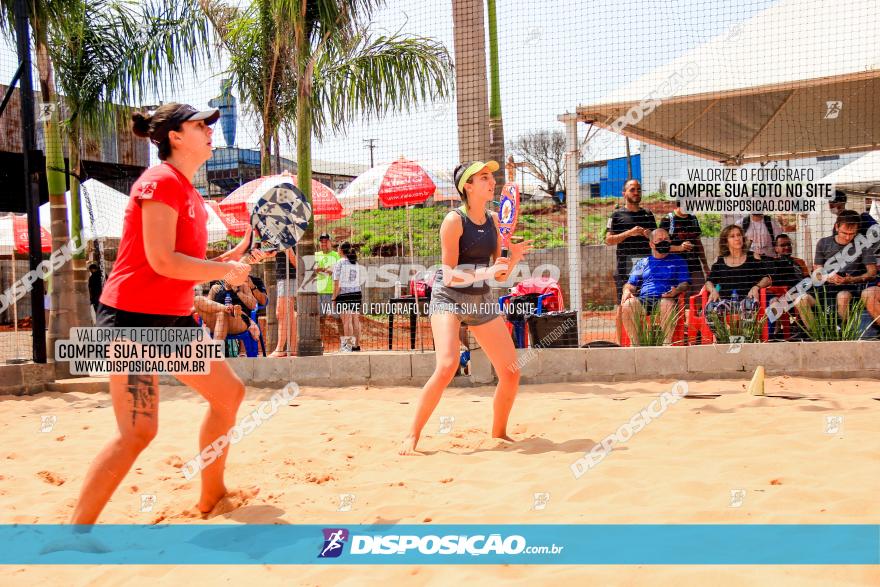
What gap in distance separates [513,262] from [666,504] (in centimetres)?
201

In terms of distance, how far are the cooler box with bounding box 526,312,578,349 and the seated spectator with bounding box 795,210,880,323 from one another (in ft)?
7.71

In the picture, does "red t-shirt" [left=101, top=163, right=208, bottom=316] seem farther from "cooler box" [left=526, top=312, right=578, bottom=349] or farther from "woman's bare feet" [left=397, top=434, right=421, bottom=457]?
"cooler box" [left=526, top=312, right=578, bottom=349]

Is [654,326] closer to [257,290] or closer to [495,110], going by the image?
[495,110]

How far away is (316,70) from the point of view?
10.5 meters

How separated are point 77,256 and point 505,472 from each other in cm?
787

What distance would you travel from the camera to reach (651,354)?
7746mm

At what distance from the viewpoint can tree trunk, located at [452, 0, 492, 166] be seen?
837cm

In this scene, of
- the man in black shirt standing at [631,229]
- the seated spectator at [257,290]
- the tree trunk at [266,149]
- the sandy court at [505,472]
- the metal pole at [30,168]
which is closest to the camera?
the sandy court at [505,472]

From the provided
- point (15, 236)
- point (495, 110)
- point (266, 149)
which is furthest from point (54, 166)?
point (15, 236)

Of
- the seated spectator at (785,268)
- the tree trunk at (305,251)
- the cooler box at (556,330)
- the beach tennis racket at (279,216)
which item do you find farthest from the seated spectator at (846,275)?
the beach tennis racket at (279,216)

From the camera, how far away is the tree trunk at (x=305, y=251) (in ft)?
29.6

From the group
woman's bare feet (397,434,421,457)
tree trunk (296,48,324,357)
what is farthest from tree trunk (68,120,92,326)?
woman's bare feet (397,434,421,457)

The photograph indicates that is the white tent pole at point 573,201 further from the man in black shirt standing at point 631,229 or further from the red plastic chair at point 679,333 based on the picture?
the red plastic chair at point 679,333
